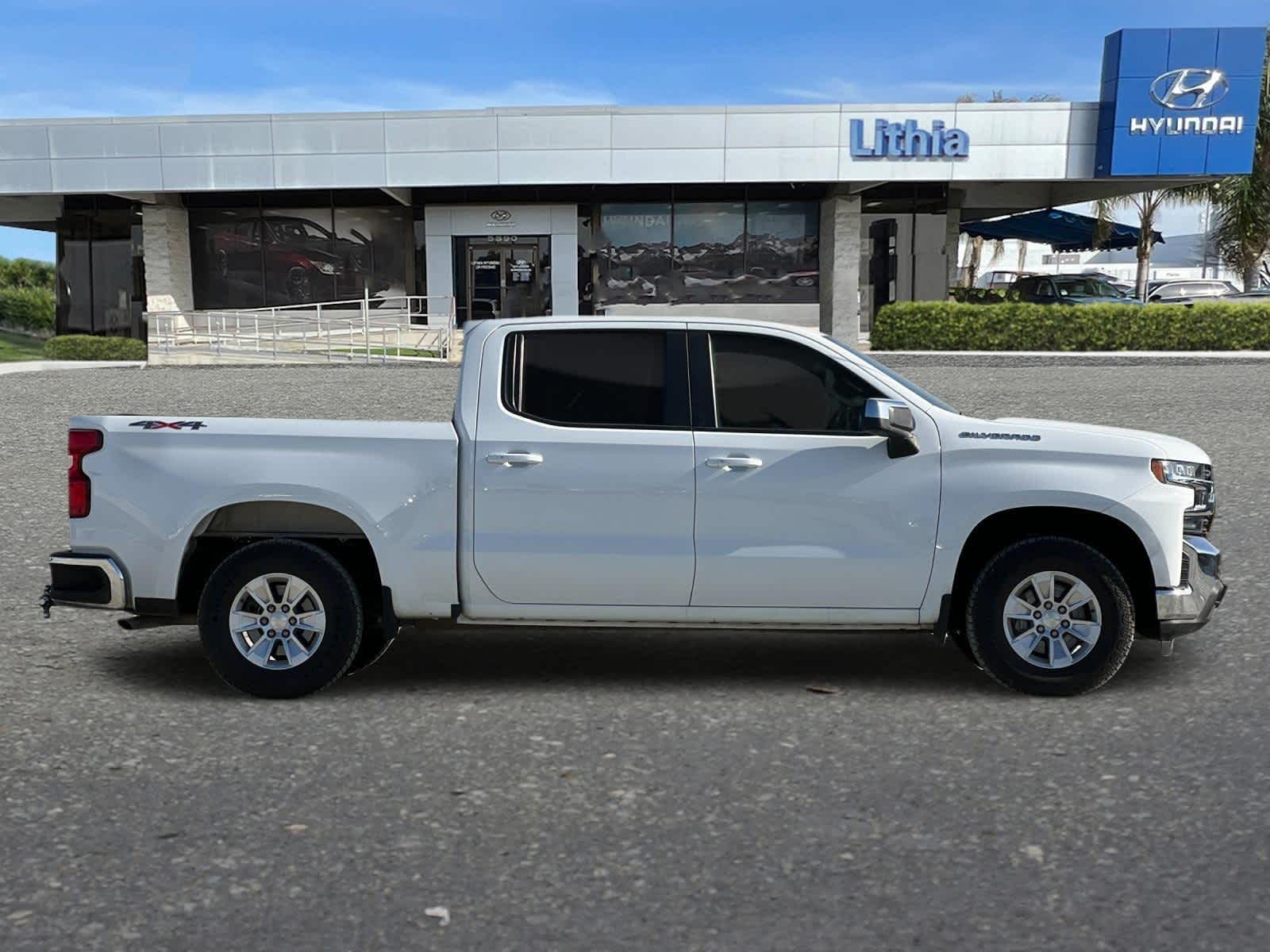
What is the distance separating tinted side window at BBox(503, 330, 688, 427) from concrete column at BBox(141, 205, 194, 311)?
102ft

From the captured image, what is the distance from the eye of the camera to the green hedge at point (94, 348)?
32.5m

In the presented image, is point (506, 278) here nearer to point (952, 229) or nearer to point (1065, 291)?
point (952, 229)

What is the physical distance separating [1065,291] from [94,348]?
24433 mm

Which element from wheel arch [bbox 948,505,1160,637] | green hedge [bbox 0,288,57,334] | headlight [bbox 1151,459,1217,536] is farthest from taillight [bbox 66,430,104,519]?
green hedge [bbox 0,288,57,334]

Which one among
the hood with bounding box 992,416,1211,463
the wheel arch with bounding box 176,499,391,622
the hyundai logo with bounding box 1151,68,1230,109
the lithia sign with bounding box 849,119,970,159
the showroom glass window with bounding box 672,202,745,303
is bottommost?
the wheel arch with bounding box 176,499,391,622

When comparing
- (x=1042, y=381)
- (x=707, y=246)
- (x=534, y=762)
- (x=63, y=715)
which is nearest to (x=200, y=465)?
(x=63, y=715)

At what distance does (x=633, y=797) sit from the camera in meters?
4.66

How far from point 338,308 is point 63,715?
3014cm

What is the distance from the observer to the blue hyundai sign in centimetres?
3008

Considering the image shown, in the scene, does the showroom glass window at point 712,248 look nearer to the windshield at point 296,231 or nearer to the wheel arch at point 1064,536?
the windshield at point 296,231

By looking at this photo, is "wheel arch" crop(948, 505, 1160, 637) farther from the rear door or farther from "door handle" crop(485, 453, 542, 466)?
"door handle" crop(485, 453, 542, 466)

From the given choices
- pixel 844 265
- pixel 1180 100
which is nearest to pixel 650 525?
pixel 844 265

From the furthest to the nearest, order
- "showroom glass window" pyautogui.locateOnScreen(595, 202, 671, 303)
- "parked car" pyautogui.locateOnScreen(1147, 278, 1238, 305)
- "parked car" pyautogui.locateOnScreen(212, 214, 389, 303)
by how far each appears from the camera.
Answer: "parked car" pyautogui.locateOnScreen(1147, 278, 1238, 305) → "parked car" pyautogui.locateOnScreen(212, 214, 389, 303) → "showroom glass window" pyautogui.locateOnScreen(595, 202, 671, 303)

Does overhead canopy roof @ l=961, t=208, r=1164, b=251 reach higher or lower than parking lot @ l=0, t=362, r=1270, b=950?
higher
